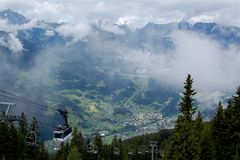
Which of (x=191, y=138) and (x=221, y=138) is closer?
(x=191, y=138)

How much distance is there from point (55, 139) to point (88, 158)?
86588 mm

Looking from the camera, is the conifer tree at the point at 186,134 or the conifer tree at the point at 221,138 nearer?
the conifer tree at the point at 186,134

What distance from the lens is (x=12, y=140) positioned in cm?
9681

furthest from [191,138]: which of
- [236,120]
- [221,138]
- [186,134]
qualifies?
[221,138]

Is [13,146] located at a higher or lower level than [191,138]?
higher

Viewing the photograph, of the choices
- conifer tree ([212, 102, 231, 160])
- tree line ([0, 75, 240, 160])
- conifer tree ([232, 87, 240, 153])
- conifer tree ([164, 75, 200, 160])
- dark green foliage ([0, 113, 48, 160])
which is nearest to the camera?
conifer tree ([164, 75, 200, 160])

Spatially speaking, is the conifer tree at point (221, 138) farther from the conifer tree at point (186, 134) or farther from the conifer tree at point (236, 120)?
the conifer tree at point (186, 134)

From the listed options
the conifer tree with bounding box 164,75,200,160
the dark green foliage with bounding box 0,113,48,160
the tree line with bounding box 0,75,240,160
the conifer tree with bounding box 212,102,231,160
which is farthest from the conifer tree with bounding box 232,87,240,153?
the dark green foliage with bounding box 0,113,48,160

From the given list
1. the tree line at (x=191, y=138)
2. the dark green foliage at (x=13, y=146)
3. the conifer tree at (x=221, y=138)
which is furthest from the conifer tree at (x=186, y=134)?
the dark green foliage at (x=13, y=146)

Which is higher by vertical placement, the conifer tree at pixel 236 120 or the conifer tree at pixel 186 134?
the conifer tree at pixel 236 120

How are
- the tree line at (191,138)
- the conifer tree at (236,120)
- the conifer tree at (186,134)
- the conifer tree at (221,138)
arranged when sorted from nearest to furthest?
the conifer tree at (186,134)
the tree line at (191,138)
the conifer tree at (236,120)
the conifer tree at (221,138)

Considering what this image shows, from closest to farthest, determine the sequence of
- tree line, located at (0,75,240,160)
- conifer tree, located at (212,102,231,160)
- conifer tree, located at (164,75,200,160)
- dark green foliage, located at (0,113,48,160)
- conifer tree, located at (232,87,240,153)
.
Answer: conifer tree, located at (164,75,200,160) → tree line, located at (0,75,240,160) → conifer tree, located at (232,87,240,153) → conifer tree, located at (212,102,231,160) → dark green foliage, located at (0,113,48,160)

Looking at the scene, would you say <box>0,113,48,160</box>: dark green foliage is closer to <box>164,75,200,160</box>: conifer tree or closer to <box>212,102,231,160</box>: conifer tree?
<box>212,102,231,160</box>: conifer tree

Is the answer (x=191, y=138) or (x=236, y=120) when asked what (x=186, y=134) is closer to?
(x=191, y=138)
